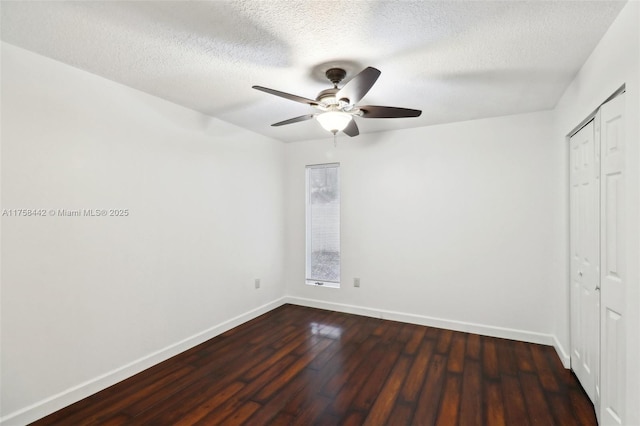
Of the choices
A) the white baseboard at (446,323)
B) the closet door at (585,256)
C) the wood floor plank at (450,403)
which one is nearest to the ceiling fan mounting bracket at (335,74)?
the closet door at (585,256)

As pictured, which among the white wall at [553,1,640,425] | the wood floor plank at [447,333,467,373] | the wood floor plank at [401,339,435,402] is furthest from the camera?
the wood floor plank at [447,333,467,373]

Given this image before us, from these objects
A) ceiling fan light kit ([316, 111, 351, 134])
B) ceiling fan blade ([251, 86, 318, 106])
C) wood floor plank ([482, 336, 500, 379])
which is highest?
ceiling fan blade ([251, 86, 318, 106])

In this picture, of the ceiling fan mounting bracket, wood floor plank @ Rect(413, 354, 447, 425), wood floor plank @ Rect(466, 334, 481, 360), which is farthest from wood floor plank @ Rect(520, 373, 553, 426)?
the ceiling fan mounting bracket

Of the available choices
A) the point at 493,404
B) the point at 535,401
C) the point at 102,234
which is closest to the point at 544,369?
the point at 535,401

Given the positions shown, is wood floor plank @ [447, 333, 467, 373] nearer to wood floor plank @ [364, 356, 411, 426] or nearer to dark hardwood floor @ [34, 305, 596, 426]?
dark hardwood floor @ [34, 305, 596, 426]

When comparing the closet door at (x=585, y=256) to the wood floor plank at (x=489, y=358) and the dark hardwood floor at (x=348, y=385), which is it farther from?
the wood floor plank at (x=489, y=358)

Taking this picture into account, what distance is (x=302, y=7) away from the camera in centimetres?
162

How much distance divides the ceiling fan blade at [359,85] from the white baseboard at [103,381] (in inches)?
110

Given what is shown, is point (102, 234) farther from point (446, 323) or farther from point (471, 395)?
point (446, 323)

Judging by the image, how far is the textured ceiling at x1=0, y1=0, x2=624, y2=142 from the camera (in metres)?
1.64

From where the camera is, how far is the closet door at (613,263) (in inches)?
67.7

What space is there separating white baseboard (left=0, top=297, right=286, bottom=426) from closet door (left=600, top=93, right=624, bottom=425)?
132 inches

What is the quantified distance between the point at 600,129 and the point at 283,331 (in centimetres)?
341

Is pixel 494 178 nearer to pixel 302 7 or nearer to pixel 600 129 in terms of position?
pixel 600 129
